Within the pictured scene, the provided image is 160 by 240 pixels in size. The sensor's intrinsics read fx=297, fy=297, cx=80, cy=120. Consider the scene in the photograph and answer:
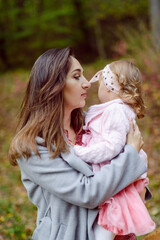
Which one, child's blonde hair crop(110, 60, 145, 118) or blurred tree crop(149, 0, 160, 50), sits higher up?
child's blonde hair crop(110, 60, 145, 118)

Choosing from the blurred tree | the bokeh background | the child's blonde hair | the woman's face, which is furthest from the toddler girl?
the blurred tree

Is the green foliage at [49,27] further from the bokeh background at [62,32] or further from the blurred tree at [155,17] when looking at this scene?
the blurred tree at [155,17]

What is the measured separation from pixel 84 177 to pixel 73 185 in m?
0.09

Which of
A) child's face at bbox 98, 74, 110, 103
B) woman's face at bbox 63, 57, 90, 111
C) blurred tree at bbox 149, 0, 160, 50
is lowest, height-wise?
blurred tree at bbox 149, 0, 160, 50

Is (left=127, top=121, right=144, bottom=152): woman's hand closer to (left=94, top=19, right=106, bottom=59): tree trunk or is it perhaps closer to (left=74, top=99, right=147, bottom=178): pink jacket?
(left=74, top=99, right=147, bottom=178): pink jacket

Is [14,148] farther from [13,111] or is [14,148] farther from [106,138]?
[13,111]

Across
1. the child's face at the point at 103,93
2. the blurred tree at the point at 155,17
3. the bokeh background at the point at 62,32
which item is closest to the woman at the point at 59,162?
the child's face at the point at 103,93

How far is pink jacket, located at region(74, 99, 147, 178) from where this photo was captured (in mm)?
1864

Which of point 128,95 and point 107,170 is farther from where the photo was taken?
point 128,95

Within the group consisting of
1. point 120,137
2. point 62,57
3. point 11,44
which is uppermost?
point 62,57

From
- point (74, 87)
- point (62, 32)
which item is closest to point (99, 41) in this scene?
point (62, 32)

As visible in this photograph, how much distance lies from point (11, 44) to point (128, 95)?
1608 centimetres

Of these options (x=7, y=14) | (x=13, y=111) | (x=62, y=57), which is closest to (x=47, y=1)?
(x=7, y=14)

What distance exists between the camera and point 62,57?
6.56 feet
